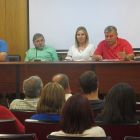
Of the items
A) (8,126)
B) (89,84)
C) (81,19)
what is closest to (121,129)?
(8,126)

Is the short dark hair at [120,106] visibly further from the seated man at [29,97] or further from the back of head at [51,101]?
the seated man at [29,97]

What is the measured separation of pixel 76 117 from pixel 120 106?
0.51 m

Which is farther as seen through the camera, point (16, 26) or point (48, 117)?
point (16, 26)

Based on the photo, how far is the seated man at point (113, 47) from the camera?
14.9ft

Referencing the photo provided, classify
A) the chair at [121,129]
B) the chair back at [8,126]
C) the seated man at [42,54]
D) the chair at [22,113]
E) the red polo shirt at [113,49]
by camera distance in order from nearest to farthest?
the chair at [121,129] < the chair back at [8,126] < the chair at [22,113] < the red polo shirt at [113,49] < the seated man at [42,54]

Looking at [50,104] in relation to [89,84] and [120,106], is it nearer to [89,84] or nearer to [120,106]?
[120,106]

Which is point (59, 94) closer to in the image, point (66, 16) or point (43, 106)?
point (43, 106)

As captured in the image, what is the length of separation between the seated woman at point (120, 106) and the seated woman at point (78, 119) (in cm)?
36

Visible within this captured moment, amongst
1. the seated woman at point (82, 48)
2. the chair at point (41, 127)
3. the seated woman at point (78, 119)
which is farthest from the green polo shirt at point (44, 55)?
the seated woman at point (78, 119)

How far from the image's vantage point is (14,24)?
5.98 m

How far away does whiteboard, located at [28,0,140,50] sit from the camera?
555cm

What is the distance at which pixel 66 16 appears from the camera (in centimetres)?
583

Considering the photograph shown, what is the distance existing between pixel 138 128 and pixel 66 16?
435cm

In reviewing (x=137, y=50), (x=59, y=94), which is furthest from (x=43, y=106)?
(x=137, y=50)
